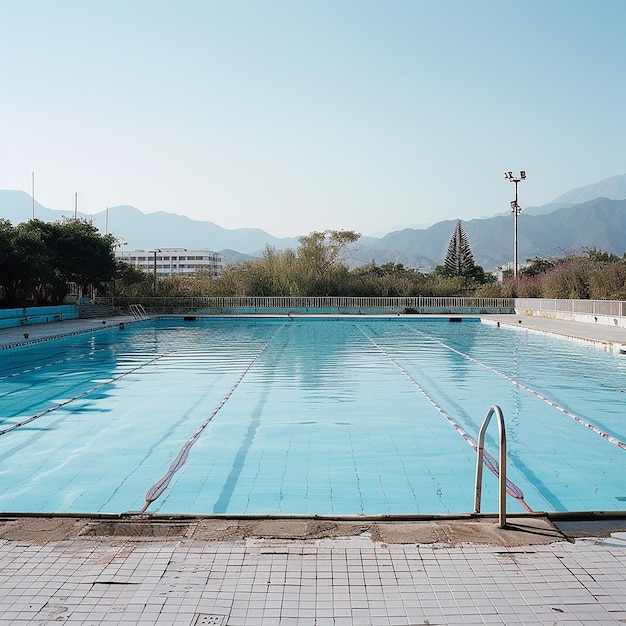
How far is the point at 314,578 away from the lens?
3.03 m

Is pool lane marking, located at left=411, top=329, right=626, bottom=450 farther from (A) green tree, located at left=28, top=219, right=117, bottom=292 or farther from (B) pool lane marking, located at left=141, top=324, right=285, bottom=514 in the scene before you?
(A) green tree, located at left=28, top=219, right=117, bottom=292

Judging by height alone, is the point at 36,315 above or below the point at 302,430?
above

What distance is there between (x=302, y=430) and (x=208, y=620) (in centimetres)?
483

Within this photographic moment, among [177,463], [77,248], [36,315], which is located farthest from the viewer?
[77,248]

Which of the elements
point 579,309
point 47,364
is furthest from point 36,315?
point 579,309

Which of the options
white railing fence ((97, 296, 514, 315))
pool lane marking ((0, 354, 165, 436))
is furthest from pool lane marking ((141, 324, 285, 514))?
white railing fence ((97, 296, 514, 315))

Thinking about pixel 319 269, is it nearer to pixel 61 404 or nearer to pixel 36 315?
pixel 36 315

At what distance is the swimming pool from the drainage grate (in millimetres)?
2155

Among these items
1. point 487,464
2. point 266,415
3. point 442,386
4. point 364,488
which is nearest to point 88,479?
point 364,488

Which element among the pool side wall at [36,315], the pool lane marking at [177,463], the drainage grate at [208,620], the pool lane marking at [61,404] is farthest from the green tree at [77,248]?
the drainage grate at [208,620]

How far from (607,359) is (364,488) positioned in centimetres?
1016

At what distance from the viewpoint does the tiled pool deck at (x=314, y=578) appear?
2713mm

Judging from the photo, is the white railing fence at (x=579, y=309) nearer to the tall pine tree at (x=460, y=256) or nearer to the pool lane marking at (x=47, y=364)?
the pool lane marking at (x=47, y=364)

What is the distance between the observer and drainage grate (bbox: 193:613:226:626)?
104 inches
